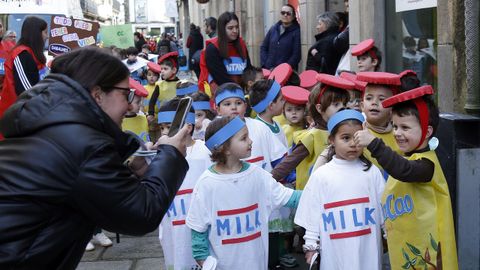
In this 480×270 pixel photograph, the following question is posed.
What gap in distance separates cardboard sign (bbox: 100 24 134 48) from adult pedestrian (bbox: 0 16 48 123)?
23.2ft

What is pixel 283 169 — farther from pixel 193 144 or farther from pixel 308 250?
pixel 308 250

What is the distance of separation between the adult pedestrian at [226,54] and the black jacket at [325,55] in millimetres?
890

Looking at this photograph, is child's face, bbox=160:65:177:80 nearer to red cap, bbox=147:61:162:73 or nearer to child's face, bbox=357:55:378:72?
red cap, bbox=147:61:162:73

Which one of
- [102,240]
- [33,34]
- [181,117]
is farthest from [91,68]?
[33,34]

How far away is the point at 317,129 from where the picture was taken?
509 cm

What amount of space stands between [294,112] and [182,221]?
5.58 ft

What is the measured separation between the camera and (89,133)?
2.41 metres

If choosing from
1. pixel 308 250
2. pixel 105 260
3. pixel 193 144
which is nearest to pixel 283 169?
pixel 193 144

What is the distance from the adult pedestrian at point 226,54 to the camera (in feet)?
27.4

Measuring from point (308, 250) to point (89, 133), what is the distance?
6.38 feet

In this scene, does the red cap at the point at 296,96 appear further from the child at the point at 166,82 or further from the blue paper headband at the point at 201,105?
the child at the point at 166,82

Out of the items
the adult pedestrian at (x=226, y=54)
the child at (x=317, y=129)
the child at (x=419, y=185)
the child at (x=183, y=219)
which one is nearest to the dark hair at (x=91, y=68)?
the child at (x=419, y=185)

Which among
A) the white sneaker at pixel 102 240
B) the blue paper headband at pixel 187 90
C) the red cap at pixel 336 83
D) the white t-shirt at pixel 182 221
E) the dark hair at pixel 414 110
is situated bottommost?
the white sneaker at pixel 102 240

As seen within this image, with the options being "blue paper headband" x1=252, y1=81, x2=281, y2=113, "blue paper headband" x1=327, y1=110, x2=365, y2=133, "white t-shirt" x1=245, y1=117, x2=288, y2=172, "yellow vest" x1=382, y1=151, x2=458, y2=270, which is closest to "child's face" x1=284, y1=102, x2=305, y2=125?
"blue paper headband" x1=252, y1=81, x2=281, y2=113
